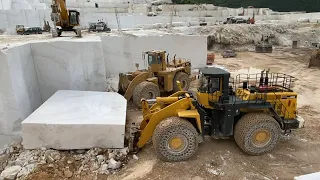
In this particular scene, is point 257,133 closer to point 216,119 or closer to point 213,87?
point 216,119

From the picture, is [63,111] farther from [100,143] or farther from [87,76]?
[87,76]

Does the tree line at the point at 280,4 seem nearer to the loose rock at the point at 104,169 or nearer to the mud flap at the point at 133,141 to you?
the mud flap at the point at 133,141

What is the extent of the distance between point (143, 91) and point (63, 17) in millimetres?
6449

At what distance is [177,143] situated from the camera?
631cm

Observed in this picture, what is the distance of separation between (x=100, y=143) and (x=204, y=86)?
2985 millimetres

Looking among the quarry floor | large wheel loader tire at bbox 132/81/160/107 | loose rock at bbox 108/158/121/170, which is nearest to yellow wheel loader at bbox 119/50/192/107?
large wheel loader tire at bbox 132/81/160/107

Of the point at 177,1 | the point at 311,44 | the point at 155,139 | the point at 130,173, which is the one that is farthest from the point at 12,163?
the point at 177,1

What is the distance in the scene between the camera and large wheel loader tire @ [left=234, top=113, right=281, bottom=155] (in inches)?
255

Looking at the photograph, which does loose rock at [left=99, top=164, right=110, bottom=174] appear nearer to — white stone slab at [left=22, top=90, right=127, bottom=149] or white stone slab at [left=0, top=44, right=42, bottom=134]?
white stone slab at [left=22, top=90, right=127, bottom=149]

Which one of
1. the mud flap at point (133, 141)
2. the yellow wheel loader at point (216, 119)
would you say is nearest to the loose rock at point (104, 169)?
the mud flap at point (133, 141)

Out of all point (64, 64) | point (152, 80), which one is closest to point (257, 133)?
point (152, 80)

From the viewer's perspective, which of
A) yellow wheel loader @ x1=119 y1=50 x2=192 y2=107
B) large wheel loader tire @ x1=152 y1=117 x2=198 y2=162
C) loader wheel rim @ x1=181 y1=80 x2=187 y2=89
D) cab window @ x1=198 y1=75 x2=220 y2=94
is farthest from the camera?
loader wheel rim @ x1=181 y1=80 x2=187 y2=89

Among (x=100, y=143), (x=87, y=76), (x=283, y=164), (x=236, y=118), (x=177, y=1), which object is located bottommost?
(x=283, y=164)

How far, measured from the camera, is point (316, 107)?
10695 millimetres
